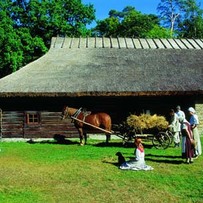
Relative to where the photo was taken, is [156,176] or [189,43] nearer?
[156,176]

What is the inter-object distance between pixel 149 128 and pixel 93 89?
410 centimetres

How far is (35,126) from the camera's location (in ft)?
A: 69.4

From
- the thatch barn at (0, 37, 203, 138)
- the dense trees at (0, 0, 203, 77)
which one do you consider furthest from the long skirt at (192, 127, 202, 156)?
the dense trees at (0, 0, 203, 77)

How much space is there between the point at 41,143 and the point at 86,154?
439cm

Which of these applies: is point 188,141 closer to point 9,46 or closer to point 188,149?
point 188,149

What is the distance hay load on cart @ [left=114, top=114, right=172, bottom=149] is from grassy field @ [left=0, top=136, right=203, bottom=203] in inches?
24.0

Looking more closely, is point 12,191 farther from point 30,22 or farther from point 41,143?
point 30,22

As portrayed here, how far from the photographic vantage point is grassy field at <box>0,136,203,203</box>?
33.4ft

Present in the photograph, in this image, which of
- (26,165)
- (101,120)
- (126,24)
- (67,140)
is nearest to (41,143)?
(67,140)

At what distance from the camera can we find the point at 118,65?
22875mm

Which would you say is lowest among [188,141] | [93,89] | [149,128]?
[188,141]

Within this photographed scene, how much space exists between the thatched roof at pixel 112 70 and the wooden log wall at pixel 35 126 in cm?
196

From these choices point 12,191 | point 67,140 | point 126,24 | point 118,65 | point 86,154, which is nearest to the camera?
point 12,191

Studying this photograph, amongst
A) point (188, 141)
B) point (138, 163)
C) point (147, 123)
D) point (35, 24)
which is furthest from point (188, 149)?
point (35, 24)
